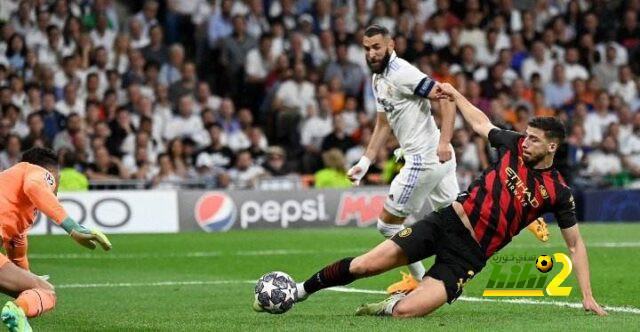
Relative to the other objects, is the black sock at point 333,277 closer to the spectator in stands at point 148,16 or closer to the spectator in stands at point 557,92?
the spectator in stands at point 148,16

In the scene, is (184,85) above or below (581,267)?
below

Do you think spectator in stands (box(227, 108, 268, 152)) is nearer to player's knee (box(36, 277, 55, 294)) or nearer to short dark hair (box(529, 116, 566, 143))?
short dark hair (box(529, 116, 566, 143))

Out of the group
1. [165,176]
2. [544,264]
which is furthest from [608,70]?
[544,264]

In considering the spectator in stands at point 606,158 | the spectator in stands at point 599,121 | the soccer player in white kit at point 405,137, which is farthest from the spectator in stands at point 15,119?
the soccer player in white kit at point 405,137

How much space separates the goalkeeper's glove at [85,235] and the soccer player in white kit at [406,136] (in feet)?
12.0

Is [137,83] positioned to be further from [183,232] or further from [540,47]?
[540,47]

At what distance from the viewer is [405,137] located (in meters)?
12.0

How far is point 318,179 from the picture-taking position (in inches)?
914

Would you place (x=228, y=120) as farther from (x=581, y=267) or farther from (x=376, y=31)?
(x=581, y=267)

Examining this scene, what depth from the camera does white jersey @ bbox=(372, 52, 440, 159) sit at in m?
11.9

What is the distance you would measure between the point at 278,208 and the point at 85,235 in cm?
1421

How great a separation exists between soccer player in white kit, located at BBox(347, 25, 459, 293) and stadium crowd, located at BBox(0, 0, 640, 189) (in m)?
10.9

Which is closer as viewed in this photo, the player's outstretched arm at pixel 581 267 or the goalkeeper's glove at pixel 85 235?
the goalkeeper's glove at pixel 85 235

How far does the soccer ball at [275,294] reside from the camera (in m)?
9.79
